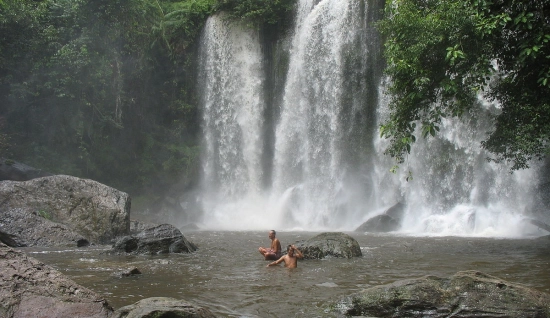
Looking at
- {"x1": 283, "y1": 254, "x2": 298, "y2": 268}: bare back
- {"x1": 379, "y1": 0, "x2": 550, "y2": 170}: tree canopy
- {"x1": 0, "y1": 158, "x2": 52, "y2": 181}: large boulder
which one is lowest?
{"x1": 283, "y1": 254, "x2": 298, "y2": 268}: bare back

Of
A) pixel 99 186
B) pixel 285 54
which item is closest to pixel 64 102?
pixel 99 186

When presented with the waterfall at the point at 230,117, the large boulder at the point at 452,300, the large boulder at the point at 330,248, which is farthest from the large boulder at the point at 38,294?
the waterfall at the point at 230,117

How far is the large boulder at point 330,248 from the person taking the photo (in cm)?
1121

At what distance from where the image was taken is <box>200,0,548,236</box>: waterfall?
19.2 m

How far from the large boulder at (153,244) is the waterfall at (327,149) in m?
9.35

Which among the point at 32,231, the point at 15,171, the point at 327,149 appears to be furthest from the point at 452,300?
the point at 15,171

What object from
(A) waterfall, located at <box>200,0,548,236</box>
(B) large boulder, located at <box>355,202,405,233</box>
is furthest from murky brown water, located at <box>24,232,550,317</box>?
(A) waterfall, located at <box>200,0,548,236</box>

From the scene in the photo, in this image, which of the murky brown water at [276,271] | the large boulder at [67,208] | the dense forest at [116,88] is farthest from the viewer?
the dense forest at [116,88]

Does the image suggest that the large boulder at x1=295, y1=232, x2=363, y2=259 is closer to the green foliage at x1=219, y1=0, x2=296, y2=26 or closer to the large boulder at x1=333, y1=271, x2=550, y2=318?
the large boulder at x1=333, y1=271, x2=550, y2=318

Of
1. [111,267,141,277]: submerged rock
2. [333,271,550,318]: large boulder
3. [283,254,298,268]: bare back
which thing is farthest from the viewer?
[283,254,298,268]: bare back

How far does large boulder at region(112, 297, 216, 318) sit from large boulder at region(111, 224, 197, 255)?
7270 millimetres

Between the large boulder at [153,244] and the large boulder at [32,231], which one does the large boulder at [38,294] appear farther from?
the large boulder at [32,231]

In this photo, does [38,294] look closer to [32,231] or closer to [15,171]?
[32,231]

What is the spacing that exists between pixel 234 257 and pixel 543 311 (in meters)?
7.61
